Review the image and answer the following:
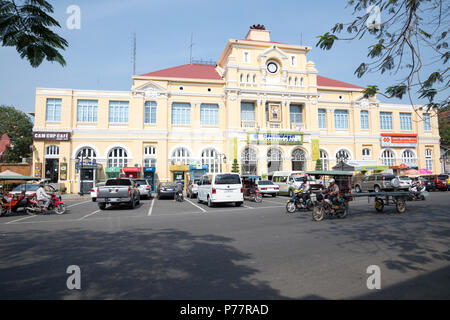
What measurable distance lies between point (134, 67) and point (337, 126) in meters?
28.8

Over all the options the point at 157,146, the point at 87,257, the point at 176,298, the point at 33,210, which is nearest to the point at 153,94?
the point at 157,146

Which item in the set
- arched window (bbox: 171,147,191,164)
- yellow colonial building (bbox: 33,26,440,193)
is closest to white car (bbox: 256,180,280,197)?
yellow colonial building (bbox: 33,26,440,193)

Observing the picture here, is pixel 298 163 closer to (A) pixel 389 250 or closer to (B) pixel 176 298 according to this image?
(A) pixel 389 250

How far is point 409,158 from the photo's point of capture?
39.8 m

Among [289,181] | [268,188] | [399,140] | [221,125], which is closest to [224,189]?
[268,188]

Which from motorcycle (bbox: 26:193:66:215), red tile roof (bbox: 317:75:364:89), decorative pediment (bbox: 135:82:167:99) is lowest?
motorcycle (bbox: 26:193:66:215)

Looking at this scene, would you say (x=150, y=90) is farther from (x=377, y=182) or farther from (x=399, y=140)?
(x=399, y=140)

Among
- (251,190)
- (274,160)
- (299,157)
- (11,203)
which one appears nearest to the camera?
(11,203)

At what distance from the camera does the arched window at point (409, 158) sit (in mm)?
39531

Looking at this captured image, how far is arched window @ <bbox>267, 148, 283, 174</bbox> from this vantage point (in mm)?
34719

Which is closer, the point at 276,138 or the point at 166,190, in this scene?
the point at 166,190

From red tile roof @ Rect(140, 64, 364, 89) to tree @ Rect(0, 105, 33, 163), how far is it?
24320 mm

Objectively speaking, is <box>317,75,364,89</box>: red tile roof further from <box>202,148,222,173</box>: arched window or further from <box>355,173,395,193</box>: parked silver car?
<box>202,148,222,173</box>: arched window

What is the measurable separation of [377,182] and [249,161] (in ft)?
45.6
